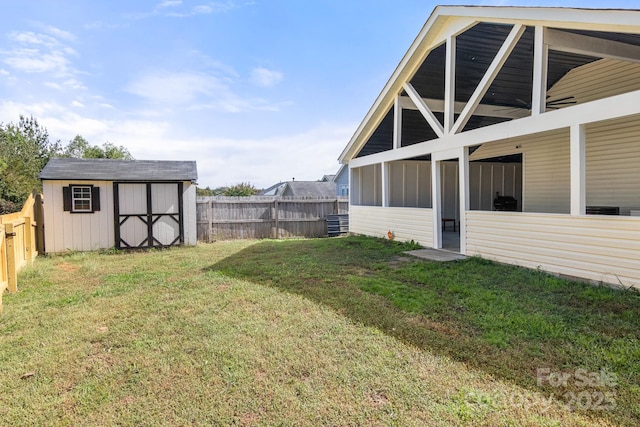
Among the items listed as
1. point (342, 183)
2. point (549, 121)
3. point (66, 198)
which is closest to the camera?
point (549, 121)

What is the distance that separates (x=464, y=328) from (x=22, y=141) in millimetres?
34288

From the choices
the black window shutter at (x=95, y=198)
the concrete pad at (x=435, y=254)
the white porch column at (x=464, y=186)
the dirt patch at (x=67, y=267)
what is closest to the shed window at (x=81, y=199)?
the black window shutter at (x=95, y=198)

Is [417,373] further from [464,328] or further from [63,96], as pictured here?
[63,96]

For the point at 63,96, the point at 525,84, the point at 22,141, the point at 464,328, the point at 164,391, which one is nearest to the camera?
the point at 164,391

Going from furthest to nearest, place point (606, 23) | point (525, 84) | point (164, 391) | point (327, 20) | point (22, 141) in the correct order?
point (22, 141)
point (327, 20)
point (525, 84)
point (606, 23)
point (164, 391)

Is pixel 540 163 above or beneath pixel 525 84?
beneath

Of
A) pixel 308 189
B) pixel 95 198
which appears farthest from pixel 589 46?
pixel 308 189

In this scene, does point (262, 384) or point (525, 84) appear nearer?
point (262, 384)

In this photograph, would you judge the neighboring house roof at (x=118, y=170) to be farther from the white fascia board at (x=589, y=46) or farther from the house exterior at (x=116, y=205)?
the white fascia board at (x=589, y=46)

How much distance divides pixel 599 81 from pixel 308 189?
72.5ft

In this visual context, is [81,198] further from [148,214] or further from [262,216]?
[262,216]

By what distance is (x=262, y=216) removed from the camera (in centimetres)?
1216

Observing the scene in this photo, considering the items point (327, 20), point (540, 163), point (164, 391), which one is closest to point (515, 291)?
point (164, 391)

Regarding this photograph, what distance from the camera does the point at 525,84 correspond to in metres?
8.33
